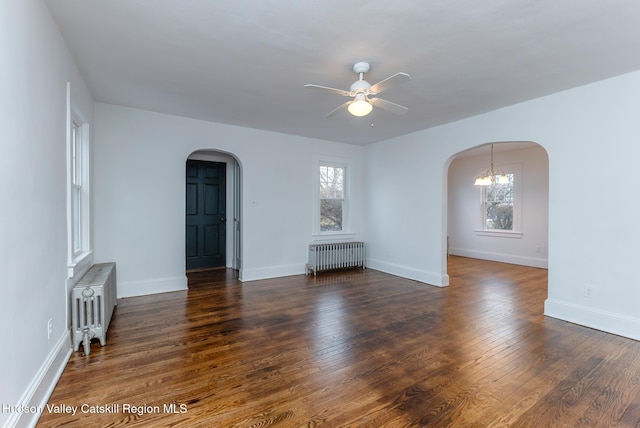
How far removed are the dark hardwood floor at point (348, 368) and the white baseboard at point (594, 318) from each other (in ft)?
0.36

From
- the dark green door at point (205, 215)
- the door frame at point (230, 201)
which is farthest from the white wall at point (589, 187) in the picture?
the dark green door at point (205, 215)

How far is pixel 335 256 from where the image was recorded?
602cm

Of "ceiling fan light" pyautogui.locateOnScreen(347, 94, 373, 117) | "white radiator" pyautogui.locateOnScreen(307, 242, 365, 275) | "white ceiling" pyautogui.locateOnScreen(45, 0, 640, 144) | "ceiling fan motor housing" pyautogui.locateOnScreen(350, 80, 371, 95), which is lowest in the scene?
"white radiator" pyautogui.locateOnScreen(307, 242, 365, 275)

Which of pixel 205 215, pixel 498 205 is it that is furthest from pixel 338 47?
pixel 498 205

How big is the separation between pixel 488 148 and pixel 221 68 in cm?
606

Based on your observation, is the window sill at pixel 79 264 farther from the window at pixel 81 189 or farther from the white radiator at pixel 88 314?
the white radiator at pixel 88 314

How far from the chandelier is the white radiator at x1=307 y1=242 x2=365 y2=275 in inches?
113

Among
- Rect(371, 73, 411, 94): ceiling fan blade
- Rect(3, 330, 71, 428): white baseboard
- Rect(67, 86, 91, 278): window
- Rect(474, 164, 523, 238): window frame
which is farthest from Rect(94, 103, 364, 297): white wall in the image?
Rect(474, 164, 523, 238): window frame

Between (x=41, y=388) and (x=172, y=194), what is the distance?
305 centimetres

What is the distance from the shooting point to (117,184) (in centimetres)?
421

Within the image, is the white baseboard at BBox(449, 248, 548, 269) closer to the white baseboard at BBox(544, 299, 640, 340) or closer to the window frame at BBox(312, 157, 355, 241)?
the white baseboard at BBox(544, 299, 640, 340)

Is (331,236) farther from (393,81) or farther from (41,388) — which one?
(41,388)

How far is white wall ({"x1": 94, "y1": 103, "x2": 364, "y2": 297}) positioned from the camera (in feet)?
13.7

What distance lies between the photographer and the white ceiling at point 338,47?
210cm
